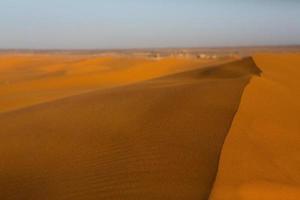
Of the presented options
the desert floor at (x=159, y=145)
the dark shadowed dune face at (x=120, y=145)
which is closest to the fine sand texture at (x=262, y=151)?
the desert floor at (x=159, y=145)

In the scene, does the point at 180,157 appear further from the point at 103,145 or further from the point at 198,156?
the point at 103,145

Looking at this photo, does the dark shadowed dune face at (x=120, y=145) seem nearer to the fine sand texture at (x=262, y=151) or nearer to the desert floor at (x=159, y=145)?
the desert floor at (x=159, y=145)

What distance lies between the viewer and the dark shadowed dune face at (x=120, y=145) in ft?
14.6

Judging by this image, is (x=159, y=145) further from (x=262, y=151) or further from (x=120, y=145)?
(x=262, y=151)

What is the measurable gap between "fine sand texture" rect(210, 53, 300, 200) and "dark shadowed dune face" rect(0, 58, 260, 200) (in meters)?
0.17

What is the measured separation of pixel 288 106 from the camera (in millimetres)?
8258

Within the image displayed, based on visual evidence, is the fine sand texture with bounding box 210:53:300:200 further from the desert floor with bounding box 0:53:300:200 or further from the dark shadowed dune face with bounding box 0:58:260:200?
the dark shadowed dune face with bounding box 0:58:260:200

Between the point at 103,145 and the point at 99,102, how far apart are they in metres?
2.96

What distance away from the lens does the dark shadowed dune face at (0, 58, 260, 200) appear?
14.6ft

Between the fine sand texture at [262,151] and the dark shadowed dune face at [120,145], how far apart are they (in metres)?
0.17

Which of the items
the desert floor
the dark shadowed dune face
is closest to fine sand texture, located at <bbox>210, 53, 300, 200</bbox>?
the desert floor

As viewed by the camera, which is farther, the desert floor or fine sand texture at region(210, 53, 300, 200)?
the desert floor

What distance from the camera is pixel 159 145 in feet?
18.0

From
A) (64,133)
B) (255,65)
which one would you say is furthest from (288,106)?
(255,65)
